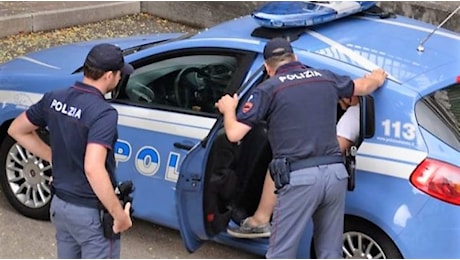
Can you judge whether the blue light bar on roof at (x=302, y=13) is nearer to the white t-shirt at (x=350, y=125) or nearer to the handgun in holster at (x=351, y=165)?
the white t-shirt at (x=350, y=125)

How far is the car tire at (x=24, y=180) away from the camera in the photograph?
5285mm

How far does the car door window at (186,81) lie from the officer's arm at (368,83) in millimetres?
761

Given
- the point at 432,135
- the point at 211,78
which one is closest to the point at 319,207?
the point at 432,135

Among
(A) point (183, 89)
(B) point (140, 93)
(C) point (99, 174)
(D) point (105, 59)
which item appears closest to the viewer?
(C) point (99, 174)

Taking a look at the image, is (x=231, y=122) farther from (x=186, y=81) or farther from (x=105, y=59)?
(x=186, y=81)

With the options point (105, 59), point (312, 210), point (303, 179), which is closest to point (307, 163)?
point (303, 179)

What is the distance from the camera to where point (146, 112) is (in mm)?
4855

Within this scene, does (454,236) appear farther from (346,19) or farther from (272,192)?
(346,19)

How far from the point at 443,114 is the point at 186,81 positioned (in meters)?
1.60

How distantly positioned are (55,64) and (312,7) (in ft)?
6.55

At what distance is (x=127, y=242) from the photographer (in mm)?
5191

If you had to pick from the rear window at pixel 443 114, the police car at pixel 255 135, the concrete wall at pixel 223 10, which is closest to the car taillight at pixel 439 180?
the police car at pixel 255 135

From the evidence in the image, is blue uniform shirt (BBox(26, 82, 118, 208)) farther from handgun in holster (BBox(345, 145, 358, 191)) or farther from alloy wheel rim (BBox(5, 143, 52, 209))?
alloy wheel rim (BBox(5, 143, 52, 209))

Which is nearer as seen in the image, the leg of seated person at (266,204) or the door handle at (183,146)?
the leg of seated person at (266,204)
